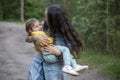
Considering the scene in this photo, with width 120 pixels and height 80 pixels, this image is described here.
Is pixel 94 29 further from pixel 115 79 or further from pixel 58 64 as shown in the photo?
pixel 58 64

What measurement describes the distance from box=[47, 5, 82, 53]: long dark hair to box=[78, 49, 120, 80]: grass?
515cm

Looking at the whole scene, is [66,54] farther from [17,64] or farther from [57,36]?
[17,64]

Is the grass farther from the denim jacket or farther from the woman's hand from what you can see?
the woman's hand

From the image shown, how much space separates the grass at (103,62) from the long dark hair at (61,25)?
515 cm

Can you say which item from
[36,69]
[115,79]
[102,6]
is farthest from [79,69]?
[102,6]

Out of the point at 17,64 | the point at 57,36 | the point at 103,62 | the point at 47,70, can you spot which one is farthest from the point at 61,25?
the point at 17,64

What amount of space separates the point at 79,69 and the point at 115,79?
518 centimetres

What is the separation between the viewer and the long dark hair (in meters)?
4.34

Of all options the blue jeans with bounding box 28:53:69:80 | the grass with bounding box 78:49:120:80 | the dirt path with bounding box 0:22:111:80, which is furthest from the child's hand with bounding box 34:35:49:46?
the grass with bounding box 78:49:120:80

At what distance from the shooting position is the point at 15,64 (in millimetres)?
12117

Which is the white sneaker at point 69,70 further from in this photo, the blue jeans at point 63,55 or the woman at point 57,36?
the woman at point 57,36

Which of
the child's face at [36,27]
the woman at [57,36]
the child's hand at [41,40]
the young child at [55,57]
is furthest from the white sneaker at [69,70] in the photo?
the child's face at [36,27]

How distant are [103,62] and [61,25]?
22.9 ft

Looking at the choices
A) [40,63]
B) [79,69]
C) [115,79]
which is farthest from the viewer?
[115,79]
